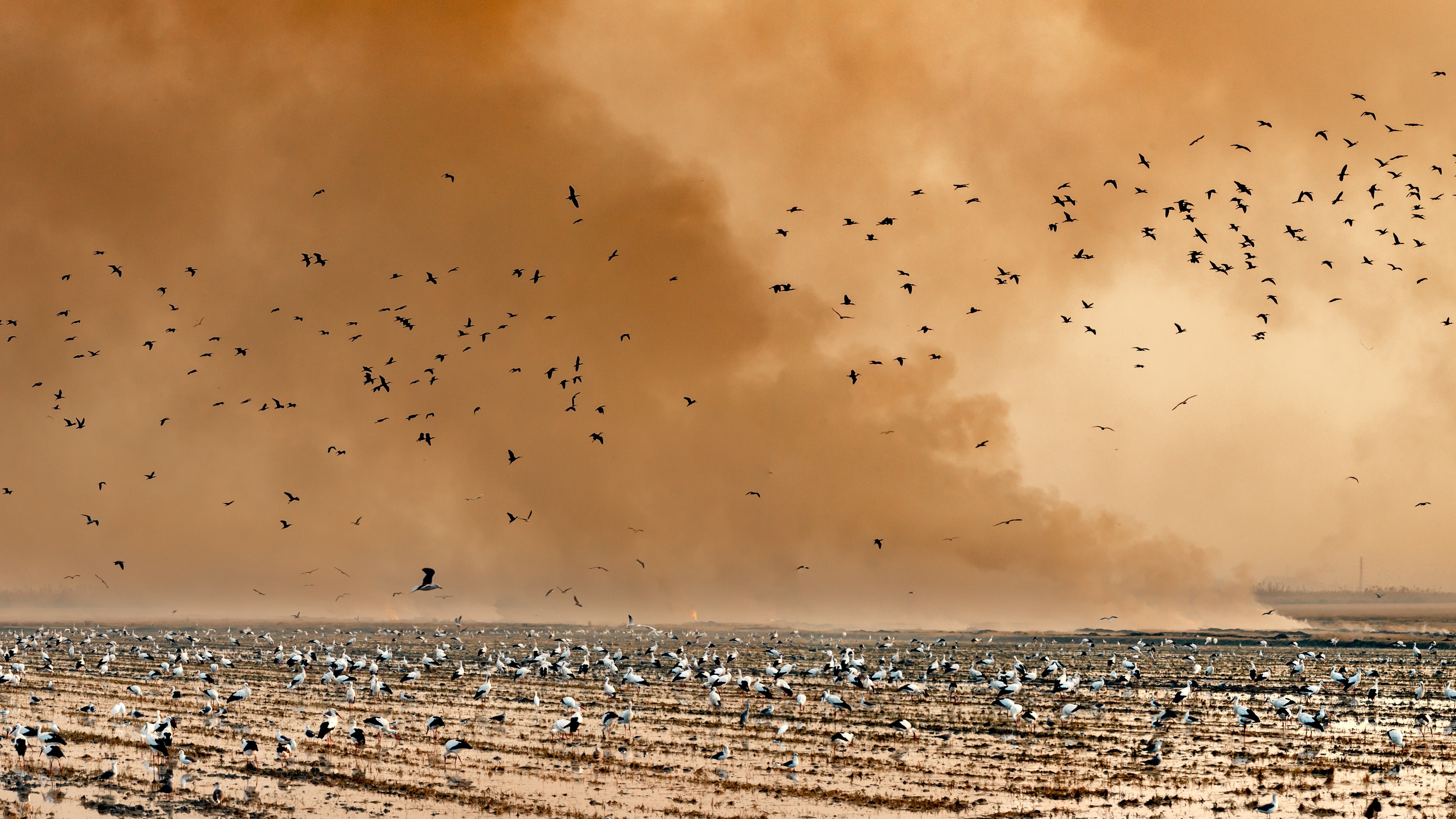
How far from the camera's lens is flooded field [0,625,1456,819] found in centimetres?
2647

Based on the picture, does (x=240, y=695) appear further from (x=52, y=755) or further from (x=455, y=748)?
(x=455, y=748)

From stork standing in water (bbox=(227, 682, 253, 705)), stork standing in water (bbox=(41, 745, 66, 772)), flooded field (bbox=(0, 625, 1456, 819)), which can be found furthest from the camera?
stork standing in water (bbox=(227, 682, 253, 705))

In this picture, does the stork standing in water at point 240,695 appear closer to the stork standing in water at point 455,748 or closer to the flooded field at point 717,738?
the flooded field at point 717,738

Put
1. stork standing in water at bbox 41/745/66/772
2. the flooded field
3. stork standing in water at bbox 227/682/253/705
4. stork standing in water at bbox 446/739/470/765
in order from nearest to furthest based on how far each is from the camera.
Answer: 1. the flooded field
2. stork standing in water at bbox 41/745/66/772
3. stork standing in water at bbox 446/739/470/765
4. stork standing in water at bbox 227/682/253/705

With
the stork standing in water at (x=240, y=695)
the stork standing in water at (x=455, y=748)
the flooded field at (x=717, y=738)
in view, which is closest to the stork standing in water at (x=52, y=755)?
the flooded field at (x=717, y=738)

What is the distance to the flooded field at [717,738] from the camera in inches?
1042

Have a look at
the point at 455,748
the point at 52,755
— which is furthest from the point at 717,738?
the point at 52,755

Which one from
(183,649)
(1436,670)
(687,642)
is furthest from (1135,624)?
(183,649)

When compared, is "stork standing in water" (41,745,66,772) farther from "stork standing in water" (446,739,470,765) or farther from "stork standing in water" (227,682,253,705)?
"stork standing in water" (227,682,253,705)

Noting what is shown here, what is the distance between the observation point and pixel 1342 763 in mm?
32281

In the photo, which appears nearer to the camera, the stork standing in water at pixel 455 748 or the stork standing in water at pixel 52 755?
the stork standing in water at pixel 52 755

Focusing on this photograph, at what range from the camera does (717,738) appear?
37094 mm

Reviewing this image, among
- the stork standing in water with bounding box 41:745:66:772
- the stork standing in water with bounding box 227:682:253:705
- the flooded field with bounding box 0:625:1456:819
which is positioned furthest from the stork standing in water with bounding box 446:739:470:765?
the stork standing in water with bounding box 227:682:253:705

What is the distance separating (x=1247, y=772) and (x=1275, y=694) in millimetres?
26177
